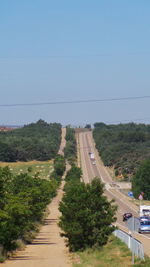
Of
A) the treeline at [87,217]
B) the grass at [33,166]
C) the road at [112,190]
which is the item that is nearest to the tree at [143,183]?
the road at [112,190]

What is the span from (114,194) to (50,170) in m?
46.6

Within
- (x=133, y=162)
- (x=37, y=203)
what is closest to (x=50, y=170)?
(x=133, y=162)

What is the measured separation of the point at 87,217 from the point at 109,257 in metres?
5.12

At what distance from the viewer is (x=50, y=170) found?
→ 15938 centimetres

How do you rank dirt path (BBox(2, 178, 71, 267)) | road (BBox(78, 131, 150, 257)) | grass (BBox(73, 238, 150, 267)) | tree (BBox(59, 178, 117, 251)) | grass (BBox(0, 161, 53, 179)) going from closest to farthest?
1. grass (BBox(73, 238, 150, 267))
2. dirt path (BBox(2, 178, 71, 267))
3. tree (BBox(59, 178, 117, 251))
4. road (BBox(78, 131, 150, 257))
5. grass (BBox(0, 161, 53, 179))

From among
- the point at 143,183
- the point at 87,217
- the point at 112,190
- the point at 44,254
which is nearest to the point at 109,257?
the point at 87,217

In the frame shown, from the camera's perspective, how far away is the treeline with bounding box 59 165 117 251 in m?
39.8

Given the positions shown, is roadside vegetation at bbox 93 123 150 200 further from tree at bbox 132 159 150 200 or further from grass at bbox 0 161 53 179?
grass at bbox 0 161 53 179

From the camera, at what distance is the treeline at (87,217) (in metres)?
39.8

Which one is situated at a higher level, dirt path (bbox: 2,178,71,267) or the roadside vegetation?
the roadside vegetation

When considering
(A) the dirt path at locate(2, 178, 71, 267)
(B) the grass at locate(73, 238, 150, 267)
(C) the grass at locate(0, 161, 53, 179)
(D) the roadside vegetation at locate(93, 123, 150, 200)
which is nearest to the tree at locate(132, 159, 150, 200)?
(D) the roadside vegetation at locate(93, 123, 150, 200)

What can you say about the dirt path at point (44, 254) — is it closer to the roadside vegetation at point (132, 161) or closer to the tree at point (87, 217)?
the tree at point (87, 217)

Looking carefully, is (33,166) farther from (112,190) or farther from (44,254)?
(44,254)

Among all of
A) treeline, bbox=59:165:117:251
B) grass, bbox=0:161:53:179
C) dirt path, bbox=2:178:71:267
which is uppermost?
grass, bbox=0:161:53:179
